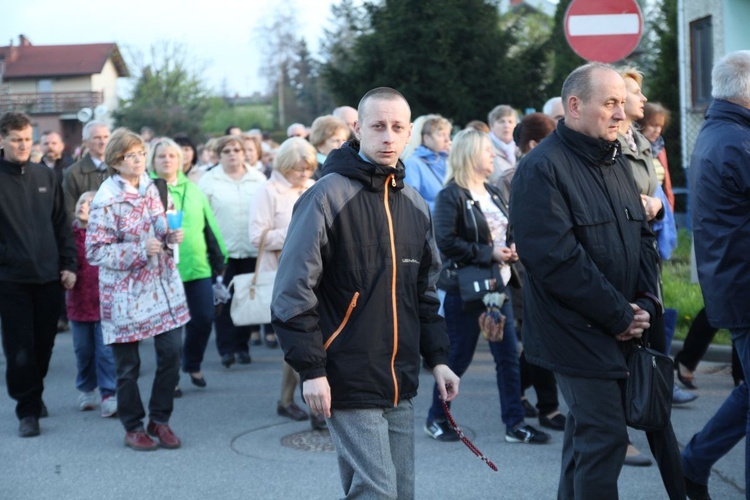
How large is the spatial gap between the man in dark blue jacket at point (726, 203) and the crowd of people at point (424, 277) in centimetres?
1

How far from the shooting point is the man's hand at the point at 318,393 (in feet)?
12.9

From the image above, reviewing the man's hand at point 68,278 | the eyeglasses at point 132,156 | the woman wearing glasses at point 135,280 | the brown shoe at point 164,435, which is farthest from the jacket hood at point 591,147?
the man's hand at point 68,278

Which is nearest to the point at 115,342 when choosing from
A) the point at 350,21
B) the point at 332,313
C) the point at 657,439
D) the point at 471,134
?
the point at 471,134

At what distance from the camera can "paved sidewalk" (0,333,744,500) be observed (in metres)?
6.06

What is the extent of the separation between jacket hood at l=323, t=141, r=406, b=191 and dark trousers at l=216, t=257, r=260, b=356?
5998mm

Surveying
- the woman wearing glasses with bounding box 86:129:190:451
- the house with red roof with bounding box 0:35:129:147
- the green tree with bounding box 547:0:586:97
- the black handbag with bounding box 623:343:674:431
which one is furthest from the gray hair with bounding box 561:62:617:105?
the house with red roof with bounding box 0:35:129:147

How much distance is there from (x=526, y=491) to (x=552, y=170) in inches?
85.3

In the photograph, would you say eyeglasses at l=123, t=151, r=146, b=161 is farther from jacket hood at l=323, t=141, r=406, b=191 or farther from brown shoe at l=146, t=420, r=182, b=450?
jacket hood at l=323, t=141, r=406, b=191

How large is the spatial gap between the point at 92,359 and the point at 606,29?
517 cm

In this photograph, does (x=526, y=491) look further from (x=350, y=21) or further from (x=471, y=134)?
(x=350, y=21)

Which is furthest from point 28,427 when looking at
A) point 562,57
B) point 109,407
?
point 562,57

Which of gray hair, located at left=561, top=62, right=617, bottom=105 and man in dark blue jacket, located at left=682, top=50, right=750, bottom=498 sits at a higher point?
gray hair, located at left=561, top=62, right=617, bottom=105

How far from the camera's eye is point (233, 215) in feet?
34.5

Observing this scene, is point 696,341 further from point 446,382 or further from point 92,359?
point 92,359
